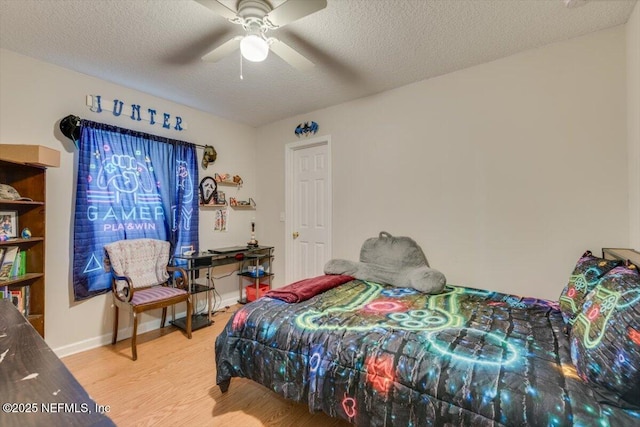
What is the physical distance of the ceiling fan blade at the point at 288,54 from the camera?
1.91m

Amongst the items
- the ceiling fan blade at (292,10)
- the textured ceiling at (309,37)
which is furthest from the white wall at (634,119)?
the ceiling fan blade at (292,10)

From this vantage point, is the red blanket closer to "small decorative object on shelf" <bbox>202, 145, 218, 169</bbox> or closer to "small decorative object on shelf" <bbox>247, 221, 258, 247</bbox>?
"small decorative object on shelf" <bbox>247, 221, 258, 247</bbox>

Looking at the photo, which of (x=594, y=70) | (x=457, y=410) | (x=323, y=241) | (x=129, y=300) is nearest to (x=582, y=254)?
(x=594, y=70)

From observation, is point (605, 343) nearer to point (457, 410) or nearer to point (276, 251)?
point (457, 410)

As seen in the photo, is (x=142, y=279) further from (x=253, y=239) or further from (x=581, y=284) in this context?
(x=581, y=284)

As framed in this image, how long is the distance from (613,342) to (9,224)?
3729 mm

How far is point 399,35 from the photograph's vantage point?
2.17m

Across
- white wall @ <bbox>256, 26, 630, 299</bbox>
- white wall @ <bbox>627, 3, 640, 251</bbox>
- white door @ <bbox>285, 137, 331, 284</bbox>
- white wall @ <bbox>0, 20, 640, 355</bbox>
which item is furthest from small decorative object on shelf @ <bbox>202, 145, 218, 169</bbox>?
white wall @ <bbox>627, 3, 640, 251</bbox>

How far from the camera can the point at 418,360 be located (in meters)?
1.37

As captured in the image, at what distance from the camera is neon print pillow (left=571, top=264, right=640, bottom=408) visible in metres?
1.01

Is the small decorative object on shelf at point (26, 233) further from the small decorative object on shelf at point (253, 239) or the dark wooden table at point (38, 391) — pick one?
the small decorative object on shelf at point (253, 239)

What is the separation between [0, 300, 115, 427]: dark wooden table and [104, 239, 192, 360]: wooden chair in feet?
5.84

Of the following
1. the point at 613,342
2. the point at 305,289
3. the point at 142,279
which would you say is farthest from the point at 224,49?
the point at 613,342

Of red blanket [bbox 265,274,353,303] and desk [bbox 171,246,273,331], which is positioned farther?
desk [bbox 171,246,273,331]
